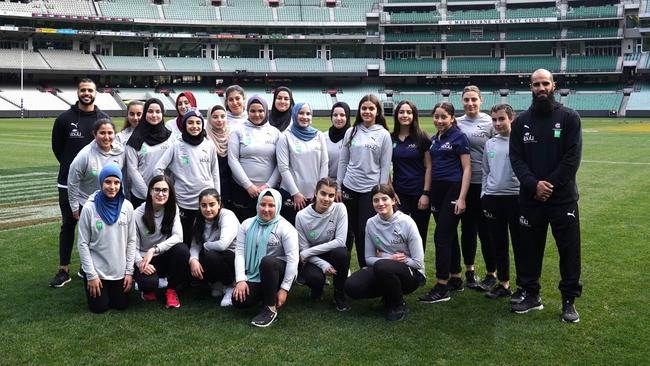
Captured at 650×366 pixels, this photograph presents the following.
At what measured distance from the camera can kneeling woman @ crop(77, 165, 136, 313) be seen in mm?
5516

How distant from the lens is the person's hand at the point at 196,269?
19.0 ft

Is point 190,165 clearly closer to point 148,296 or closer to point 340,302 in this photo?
point 148,296

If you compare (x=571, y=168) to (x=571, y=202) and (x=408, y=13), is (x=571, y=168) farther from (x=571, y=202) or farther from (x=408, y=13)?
(x=408, y=13)

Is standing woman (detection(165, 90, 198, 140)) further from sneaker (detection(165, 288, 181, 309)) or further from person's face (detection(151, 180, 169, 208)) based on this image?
sneaker (detection(165, 288, 181, 309))

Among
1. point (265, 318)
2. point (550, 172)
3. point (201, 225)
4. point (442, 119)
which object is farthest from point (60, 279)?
point (550, 172)

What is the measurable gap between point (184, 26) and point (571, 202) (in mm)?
63513

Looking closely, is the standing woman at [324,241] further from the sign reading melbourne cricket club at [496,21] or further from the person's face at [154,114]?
the sign reading melbourne cricket club at [496,21]

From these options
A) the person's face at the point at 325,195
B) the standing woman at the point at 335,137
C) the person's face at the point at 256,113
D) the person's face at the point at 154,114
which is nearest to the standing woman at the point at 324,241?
the person's face at the point at 325,195

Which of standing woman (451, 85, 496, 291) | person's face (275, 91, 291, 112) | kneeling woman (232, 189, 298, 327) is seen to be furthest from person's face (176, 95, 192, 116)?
standing woman (451, 85, 496, 291)

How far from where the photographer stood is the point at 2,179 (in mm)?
14883

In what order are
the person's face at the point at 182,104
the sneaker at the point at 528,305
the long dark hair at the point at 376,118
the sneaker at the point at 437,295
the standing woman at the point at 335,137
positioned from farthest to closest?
1. the person's face at the point at 182,104
2. the standing woman at the point at 335,137
3. the long dark hair at the point at 376,118
4. the sneaker at the point at 437,295
5. the sneaker at the point at 528,305

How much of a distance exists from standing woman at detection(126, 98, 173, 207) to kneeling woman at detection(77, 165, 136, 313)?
0.66 m

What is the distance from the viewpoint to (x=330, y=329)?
204 inches

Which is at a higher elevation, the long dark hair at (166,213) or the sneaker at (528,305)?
the long dark hair at (166,213)
